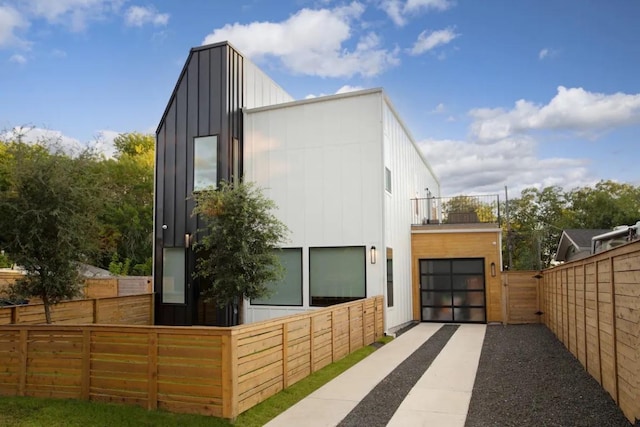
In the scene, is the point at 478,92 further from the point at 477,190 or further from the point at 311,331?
the point at 477,190

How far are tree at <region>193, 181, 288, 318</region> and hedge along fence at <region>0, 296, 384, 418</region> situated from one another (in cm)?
262

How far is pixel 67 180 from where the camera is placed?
27.5 feet

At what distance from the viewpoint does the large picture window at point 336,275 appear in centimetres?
1223

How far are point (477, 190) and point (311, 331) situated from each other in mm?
56549

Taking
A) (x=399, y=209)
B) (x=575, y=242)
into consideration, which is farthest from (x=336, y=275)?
(x=575, y=242)

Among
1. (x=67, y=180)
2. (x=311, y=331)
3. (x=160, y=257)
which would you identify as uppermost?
(x=67, y=180)

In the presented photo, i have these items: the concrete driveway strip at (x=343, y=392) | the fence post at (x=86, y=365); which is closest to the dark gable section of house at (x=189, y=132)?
the concrete driveway strip at (x=343, y=392)

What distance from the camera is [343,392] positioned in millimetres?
6676

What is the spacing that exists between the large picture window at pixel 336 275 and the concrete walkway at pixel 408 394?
2.06 metres

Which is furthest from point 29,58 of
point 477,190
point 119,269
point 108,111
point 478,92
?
point 477,190

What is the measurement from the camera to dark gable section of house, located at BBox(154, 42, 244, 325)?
1327cm

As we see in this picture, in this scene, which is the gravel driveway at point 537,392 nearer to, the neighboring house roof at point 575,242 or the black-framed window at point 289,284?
the black-framed window at point 289,284

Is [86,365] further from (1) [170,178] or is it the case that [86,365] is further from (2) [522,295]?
(2) [522,295]

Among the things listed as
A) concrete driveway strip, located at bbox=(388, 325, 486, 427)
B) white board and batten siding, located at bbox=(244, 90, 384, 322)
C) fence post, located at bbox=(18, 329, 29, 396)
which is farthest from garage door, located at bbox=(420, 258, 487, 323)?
fence post, located at bbox=(18, 329, 29, 396)
